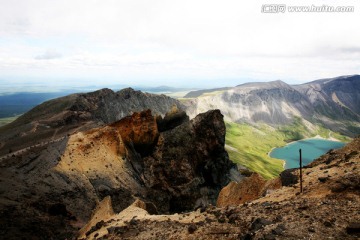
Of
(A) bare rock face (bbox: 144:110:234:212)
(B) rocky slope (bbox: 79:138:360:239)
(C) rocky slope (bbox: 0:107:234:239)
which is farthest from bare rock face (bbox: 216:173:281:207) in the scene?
(A) bare rock face (bbox: 144:110:234:212)

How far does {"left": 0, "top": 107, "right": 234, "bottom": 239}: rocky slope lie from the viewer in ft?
143

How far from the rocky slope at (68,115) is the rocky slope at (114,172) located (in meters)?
16.5

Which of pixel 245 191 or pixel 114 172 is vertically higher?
pixel 245 191

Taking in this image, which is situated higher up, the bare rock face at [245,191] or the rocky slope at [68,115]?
the rocky slope at [68,115]

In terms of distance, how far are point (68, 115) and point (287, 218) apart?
95889 mm

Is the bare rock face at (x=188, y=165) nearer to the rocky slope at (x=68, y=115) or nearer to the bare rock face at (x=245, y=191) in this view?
the rocky slope at (x=68, y=115)

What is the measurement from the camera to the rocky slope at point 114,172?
143 feet

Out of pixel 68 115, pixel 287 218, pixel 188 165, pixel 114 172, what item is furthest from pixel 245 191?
pixel 68 115

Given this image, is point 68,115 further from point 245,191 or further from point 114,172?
point 245,191

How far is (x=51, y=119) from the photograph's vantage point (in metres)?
102

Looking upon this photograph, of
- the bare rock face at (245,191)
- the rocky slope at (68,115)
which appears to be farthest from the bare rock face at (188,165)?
the bare rock face at (245,191)

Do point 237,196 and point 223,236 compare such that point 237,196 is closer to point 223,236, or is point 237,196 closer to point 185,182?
point 223,236

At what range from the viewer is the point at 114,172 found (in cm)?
6625

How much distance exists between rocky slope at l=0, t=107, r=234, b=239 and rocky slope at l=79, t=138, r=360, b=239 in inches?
663
